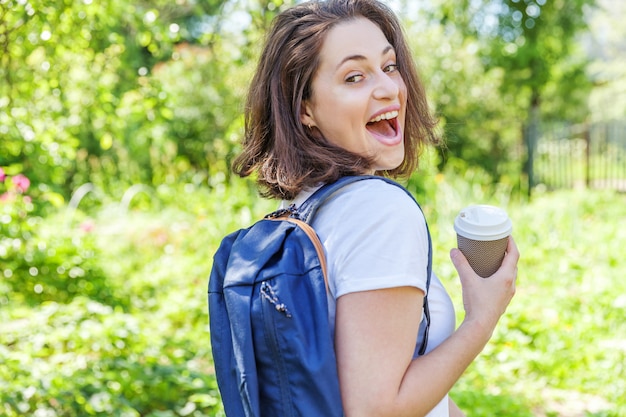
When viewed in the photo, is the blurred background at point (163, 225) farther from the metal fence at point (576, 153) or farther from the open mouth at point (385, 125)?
the open mouth at point (385, 125)

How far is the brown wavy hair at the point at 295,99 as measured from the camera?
1257 millimetres

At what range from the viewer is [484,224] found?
1.24m

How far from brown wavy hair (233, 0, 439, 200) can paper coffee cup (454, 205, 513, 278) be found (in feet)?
0.74

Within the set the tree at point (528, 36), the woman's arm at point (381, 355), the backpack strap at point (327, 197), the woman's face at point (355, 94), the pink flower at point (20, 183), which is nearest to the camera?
the woman's arm at point (381, 355)

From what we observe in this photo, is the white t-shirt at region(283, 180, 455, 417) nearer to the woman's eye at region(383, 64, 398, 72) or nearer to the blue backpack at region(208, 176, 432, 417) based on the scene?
the blue backpack at region(208, 176, 432, 417)

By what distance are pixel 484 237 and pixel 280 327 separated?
1.41 ft

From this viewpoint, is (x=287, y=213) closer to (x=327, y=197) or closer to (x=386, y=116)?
(x=327, y=197)

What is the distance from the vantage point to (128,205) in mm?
8820

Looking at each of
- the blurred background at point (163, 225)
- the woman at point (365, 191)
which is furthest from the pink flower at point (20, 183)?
the woman at point (365, 191)

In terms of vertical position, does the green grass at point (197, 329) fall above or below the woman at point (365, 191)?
below

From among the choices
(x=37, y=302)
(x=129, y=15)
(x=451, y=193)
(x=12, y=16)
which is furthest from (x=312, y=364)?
(x=451, y=193)

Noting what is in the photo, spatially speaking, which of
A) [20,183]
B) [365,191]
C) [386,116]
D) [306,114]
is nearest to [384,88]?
[386,116]

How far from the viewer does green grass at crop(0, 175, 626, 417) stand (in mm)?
3154

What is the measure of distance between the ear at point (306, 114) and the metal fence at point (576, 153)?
10161mm
